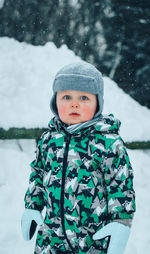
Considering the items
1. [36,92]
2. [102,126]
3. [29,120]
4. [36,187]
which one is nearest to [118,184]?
[102,126]

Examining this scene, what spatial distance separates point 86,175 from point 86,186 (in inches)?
2.5

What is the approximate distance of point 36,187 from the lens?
4.85 ft

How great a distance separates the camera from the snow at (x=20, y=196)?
7.11 feet

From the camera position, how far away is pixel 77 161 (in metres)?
1.28

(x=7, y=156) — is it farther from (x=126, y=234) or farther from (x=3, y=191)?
(x=126, y=234)

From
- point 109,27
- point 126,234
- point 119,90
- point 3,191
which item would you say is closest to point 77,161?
point 126,234

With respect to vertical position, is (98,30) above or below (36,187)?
above

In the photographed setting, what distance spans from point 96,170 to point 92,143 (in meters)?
0.16

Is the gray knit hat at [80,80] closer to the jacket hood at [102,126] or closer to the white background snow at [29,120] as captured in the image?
the jacket hood at [102,126]

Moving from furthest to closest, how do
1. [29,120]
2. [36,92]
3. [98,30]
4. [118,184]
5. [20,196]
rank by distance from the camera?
[98,30] < [36,92] < [29,120] < [20,196] < [118,184]

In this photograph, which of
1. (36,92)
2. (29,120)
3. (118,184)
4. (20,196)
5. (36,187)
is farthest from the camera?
(36,92)

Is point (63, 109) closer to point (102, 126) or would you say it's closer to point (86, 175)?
point (102, 126)

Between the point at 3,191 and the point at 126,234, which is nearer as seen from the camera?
the point at 126,234

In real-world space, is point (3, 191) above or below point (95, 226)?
below
